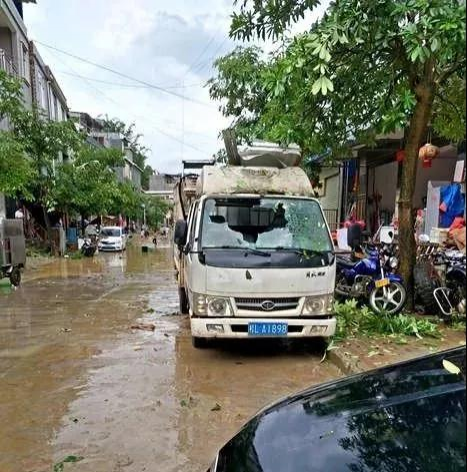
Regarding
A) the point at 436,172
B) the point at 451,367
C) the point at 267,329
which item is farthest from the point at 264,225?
the point at 436,172

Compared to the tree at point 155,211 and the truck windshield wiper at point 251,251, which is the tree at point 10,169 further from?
the tree at point 155,211

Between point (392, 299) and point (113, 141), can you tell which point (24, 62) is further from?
point (113, 141)

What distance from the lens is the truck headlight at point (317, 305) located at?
5781 mm

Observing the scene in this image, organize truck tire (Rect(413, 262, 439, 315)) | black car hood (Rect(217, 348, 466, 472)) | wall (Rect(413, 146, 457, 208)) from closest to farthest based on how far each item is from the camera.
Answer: black car hood (Rect(217, 348, 466, 472)) → truck tire (Rect(413, 262, 439, 315)) → wall (Rect(413, 146, 457, 208))

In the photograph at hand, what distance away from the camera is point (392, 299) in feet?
23.4

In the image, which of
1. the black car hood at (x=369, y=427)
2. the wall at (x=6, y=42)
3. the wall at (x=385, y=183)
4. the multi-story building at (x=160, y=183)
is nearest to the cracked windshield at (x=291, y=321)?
the black car hood at (x=369, y=427)

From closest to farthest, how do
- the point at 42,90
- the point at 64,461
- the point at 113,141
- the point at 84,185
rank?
the point at 64,461, the point at 84,185, the point at 42,90, the point at 113,141

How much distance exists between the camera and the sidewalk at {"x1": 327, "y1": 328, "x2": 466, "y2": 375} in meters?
5.42

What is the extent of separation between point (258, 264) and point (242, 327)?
2.62 feet

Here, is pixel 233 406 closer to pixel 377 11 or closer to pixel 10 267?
pixel 377 11

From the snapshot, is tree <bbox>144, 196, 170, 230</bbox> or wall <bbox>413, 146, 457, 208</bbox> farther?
tree <bbox>144, 196, 170, 230</bbox>

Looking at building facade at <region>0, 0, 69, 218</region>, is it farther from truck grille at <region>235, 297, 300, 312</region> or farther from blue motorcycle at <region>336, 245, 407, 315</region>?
truck grille at <region>235, 297, 300, 312</region>

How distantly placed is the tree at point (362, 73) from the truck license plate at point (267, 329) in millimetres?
2486

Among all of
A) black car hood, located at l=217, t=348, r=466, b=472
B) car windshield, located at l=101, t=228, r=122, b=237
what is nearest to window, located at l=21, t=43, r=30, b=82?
car windshield, located at l=101, t=228, r=122, b=237
